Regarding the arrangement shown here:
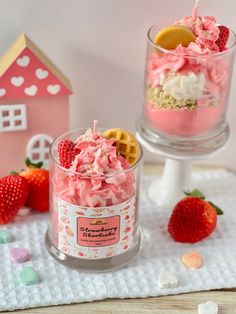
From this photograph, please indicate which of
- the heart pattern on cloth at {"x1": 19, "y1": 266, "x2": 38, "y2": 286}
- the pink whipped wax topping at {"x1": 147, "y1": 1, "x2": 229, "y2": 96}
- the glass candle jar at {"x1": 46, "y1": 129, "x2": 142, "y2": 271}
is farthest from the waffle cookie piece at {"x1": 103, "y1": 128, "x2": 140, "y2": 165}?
the heart pattern on cloth at {"x1": 19, "y1": 266, "x2": 38, "y2": 286}

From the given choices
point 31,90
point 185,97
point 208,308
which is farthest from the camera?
point 31,90

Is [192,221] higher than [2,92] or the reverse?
the reverse

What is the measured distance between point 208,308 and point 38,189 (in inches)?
13.6

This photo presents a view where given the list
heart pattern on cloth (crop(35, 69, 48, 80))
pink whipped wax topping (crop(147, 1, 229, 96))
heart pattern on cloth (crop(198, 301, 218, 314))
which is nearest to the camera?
heart pattern on cloth (crop(198, 301, 218, 314))

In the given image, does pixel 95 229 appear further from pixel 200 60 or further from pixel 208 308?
pixel 200 60

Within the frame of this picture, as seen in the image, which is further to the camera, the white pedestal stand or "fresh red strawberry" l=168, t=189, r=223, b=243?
the white pedestal stand

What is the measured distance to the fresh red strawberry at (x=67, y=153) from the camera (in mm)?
934

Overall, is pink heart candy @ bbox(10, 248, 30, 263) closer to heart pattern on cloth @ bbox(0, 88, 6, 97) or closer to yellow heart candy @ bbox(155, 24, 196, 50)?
heart pattern on cloth @ bbox(0, 88, 6, 97)

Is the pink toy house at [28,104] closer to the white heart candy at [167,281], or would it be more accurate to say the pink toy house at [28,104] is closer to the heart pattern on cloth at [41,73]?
the heart pattern on cloth at [41,73]

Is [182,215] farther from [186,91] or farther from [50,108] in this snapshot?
[50,108]

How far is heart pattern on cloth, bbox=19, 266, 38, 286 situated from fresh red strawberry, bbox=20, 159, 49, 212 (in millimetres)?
159

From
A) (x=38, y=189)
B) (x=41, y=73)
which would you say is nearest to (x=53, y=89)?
(x=41, y=73)

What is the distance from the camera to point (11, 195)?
1.03 m

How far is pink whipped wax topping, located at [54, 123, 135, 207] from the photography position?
909mm
